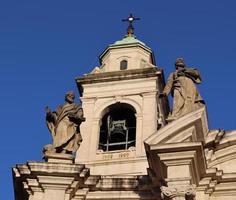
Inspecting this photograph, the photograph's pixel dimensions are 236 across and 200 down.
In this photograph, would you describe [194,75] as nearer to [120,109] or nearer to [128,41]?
Answer: [120,109]

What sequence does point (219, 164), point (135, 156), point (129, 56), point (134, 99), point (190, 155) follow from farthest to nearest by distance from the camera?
point (129, 56) < point (134, 99) < point (135, 156) < point (219, 164) < point (190, 155)

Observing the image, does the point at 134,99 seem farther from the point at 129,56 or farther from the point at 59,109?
the point at 59,109

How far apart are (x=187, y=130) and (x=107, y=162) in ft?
39.7

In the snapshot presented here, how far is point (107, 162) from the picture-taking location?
94.5ft

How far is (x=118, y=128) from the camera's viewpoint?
29.2 m

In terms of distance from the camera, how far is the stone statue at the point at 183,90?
17672mm

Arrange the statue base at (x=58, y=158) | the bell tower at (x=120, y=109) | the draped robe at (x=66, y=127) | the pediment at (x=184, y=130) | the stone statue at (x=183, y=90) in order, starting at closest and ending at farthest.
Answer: the pediment at (x=184, y=130), the statue base at (x=58, y=158), the stone statue at (x=183, y=90), the draped robe at (x=66, y=127), the bell tower at (x=120, y=109)

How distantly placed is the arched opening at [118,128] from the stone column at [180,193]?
1288cm

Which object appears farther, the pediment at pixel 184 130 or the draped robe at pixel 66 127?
the draped robe at pixel 66 127

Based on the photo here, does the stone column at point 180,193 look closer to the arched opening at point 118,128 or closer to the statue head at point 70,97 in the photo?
the statue head at point 70,97

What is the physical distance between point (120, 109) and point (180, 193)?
50.4ft

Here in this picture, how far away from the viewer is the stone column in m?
16.0

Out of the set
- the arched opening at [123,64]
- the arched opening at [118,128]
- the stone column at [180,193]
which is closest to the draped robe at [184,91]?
the stone column at [180,193]

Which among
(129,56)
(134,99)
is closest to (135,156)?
(134,99)
